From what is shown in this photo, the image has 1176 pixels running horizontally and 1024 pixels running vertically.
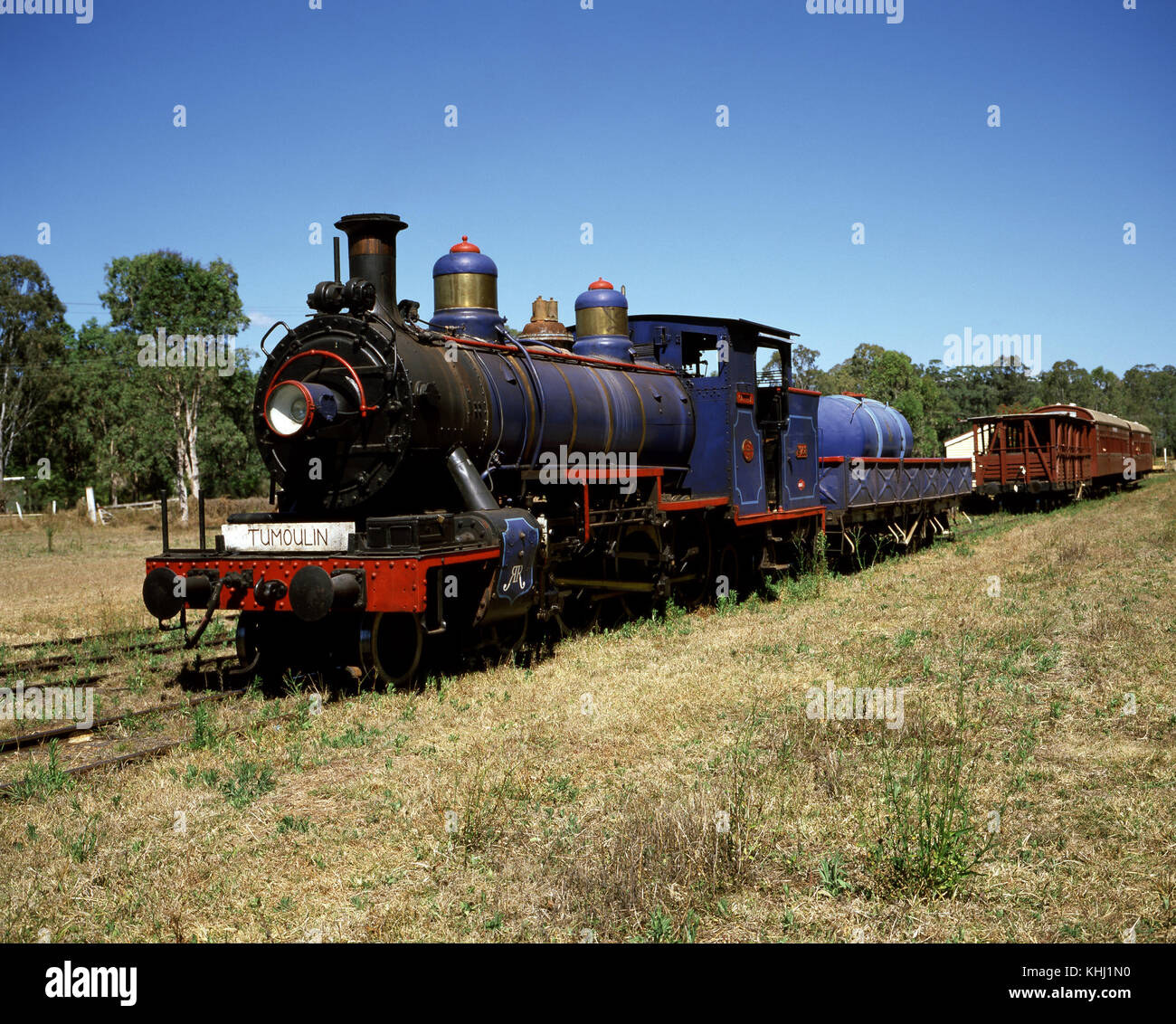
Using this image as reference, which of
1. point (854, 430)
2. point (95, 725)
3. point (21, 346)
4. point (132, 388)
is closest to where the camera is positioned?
point (95, 725)

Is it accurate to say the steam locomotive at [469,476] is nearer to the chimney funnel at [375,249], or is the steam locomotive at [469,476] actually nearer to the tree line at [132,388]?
the chimney funnel at [375,249]

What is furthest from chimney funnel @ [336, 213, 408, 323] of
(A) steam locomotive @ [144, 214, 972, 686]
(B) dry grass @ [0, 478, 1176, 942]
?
(B) dry grass @ [0, 478, 1176, 942]

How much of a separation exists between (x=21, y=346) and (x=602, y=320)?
4294cm

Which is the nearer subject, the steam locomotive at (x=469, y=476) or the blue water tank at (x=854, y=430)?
the steam locomotive at (x=469, y=476)

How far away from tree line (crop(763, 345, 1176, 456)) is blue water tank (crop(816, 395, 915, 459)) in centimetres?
484

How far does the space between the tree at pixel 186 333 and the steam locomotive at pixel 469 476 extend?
27.4 meters

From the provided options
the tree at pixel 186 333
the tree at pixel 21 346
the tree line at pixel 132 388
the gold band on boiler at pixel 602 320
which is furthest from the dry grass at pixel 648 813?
the tree at pixel 21 346

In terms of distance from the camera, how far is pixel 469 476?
842 centimetres

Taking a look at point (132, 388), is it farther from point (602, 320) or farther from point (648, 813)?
point (648, 813)

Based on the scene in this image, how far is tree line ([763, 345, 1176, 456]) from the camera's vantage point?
74812 millimetres

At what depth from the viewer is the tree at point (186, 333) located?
36562 mm

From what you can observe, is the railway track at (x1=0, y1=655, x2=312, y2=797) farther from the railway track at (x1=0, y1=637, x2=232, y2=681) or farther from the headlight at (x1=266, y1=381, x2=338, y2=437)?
the headlight at (x1=266, y1=381, x2=338, y2=437)

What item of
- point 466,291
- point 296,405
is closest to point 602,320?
point 466,291

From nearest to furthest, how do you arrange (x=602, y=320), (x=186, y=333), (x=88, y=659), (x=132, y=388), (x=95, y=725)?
1. (x=95, y=725)
2. (x=88, y=659)
3. (x=602, y=320)
4. (x=186, y=333)
5. (x=132, y=388)
